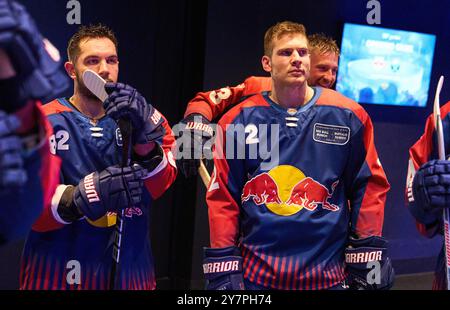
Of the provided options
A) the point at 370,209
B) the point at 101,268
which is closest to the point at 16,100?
the point at 101,268

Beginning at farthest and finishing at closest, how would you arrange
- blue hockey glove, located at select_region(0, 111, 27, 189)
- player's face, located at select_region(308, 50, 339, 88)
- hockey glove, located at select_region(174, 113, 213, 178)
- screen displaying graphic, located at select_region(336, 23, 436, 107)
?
screen displaying graphic, located at select_region(336, 23, 436, 107) < player's face, located at select_region(308, 50, 339, 88) < hockey glove, located at select_region(174, 113, 213, 178) < blue hockey glove, located at select_region(0, 111, 27, 189)

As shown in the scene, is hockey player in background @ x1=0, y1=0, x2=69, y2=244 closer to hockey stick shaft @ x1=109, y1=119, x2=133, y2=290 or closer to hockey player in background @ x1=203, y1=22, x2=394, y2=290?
hockey stick shaft @ x1=109, y1=119, x2=133, y2=290

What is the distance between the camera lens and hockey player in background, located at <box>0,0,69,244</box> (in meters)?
1.12

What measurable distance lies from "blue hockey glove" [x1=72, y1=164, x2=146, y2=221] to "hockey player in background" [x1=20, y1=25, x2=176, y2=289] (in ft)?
0.18

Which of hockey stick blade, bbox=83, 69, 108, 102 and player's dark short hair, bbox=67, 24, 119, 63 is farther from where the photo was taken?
player's dark short hair, bbox=67, 24, 119, 63

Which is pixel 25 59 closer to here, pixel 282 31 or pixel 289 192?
pixel 289 192

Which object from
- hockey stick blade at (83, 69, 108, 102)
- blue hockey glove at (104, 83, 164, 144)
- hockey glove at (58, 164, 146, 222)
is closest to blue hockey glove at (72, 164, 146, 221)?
hockey glove at (58, 164, 146, 222)

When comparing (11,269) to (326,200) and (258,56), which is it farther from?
(326,200)

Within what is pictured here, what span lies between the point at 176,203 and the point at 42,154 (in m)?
3.52

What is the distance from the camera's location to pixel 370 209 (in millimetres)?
2258

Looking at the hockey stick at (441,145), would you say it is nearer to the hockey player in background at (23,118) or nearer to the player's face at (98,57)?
the player's face at (98,57)

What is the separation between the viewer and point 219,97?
329cm

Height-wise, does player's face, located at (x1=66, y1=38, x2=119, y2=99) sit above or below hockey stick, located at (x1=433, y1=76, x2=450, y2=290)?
above

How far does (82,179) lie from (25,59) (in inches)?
41.7
